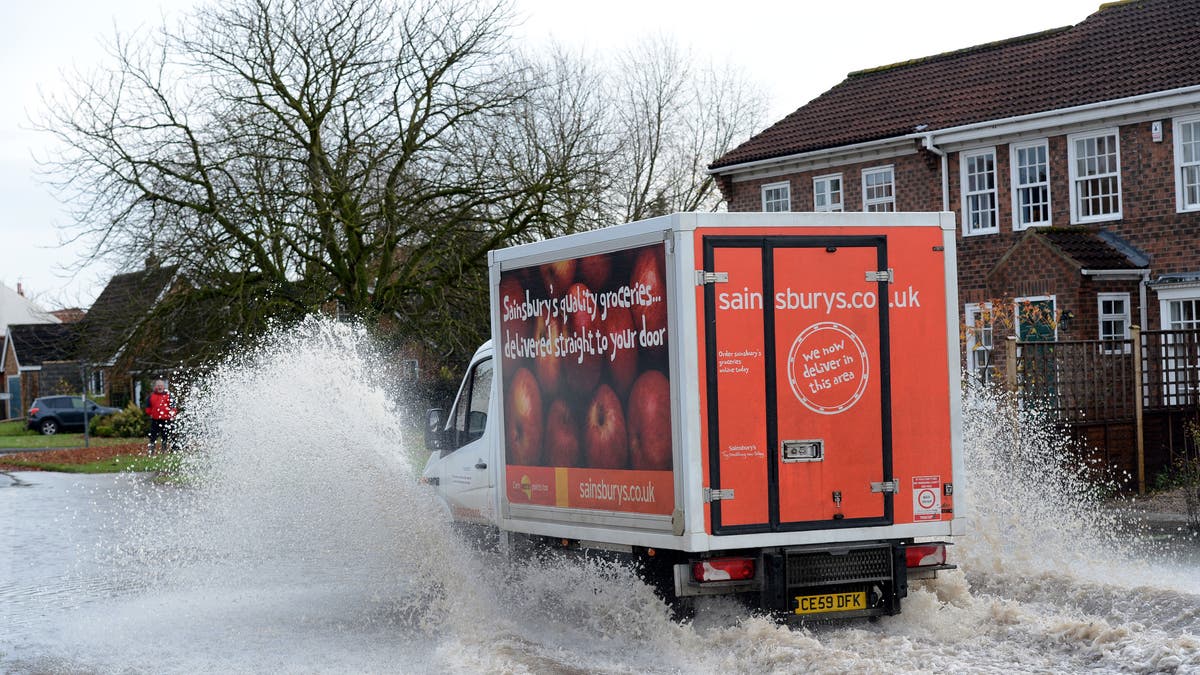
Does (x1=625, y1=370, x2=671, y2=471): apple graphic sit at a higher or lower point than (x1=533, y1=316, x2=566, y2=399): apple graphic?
lower

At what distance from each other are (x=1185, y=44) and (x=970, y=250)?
559 centimetres

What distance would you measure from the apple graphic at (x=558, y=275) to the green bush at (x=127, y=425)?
3870 cm

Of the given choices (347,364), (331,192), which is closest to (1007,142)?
(331,192)

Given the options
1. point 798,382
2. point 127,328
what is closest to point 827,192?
point 127,328

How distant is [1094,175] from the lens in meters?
26.5

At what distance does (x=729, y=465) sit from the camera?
29.3ft

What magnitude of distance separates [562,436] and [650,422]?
3.59ft

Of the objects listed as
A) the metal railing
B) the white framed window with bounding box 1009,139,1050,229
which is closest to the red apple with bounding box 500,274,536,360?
the metal railing

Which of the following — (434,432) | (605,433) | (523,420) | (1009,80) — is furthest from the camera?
(1009,80)

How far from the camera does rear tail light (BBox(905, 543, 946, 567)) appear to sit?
9492 mm

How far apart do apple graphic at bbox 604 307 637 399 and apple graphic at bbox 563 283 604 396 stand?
0.13m

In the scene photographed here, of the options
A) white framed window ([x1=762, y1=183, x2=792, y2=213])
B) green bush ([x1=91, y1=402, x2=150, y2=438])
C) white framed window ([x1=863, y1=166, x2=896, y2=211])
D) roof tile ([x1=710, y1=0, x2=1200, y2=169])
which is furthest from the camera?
green bush ([x1=91, y1=402, x2=150, y2=438])

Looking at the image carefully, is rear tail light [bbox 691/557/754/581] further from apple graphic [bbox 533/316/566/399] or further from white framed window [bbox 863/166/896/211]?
white framed window [bbox 863/166/896/211]

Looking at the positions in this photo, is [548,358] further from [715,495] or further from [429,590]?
[429,590]
